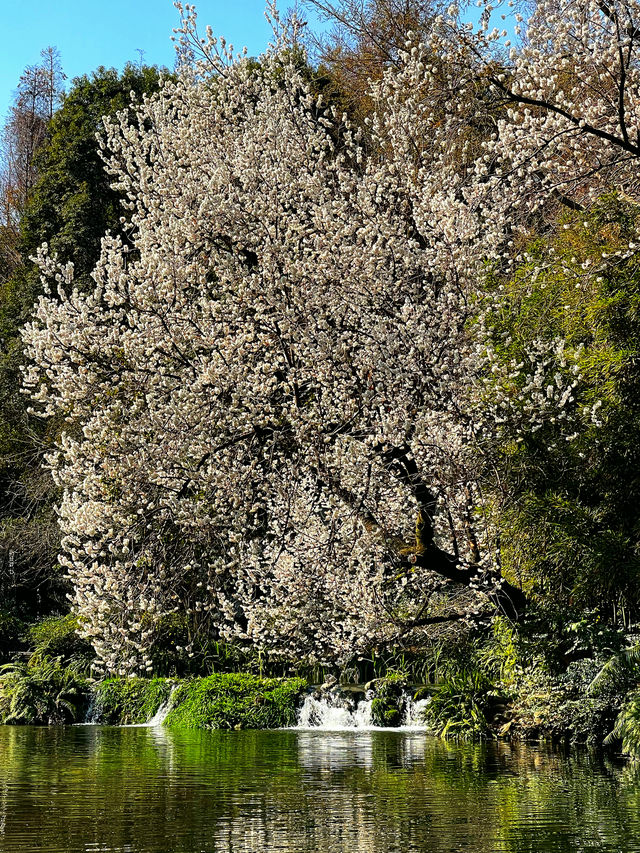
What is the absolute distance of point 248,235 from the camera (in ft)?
41.4

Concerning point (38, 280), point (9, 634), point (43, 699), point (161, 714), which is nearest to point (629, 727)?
point (161, 714)

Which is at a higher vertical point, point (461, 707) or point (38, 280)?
point (38, 280)

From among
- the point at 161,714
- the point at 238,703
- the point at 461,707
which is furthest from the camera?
the point at 161,714

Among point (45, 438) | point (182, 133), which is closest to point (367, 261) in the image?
point (182, 133)

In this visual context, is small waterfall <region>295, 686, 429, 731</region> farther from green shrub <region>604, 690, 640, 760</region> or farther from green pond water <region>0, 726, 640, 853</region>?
green shrub <region>604, 690, 640, 760</region>

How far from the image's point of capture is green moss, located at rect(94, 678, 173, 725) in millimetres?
16891

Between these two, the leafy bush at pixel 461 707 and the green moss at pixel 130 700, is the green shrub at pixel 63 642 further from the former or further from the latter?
the leafy bush at pixel 461 707

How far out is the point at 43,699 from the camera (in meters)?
17.2

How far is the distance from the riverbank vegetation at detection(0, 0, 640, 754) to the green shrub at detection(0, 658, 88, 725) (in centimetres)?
471

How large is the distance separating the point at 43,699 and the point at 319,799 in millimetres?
10956

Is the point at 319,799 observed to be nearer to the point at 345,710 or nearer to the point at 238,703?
the point at 345,710

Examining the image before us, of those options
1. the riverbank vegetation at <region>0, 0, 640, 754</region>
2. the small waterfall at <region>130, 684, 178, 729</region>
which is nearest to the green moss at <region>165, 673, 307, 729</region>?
the small waterfall at <region>130, 684, 178, 729</region>

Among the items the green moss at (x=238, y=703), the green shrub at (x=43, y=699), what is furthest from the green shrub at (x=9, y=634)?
the green moss at (x=238, y=703)

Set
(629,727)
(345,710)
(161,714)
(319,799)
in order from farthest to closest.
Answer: (161,714), (345,710), (629,727), (319,799)
